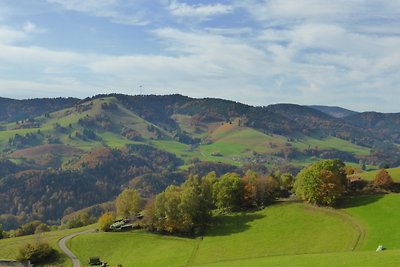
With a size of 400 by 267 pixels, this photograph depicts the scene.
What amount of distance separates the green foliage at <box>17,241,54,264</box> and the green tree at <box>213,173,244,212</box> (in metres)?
43.5

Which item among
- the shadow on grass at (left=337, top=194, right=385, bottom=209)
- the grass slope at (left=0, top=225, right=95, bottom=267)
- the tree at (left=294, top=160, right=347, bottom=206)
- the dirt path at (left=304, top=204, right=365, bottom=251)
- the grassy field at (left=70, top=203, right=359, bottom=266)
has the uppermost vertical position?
the tree at (left=294, top=160, right=347, bottom=206)

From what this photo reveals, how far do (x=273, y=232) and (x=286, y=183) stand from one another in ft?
102

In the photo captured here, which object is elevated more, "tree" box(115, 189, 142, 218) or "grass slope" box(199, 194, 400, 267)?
"grass slope" box(199, 194, 400, 267)

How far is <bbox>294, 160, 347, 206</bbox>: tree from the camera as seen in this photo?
104 metres

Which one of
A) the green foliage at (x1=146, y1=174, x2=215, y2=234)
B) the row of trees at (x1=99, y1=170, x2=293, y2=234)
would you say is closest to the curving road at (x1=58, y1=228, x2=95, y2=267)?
the row of trees at (x1=99, y1=170, x2=293, y2=234)

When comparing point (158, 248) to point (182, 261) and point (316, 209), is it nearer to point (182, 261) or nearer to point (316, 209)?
point (182, 261)

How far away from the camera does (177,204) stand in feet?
356

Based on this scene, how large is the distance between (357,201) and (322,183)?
8.99 m

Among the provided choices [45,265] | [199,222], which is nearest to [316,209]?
[199,222]

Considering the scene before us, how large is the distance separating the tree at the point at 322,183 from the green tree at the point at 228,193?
49.0 feet

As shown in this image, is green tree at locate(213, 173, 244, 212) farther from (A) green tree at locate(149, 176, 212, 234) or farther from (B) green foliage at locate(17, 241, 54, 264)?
(B) green foliage at locate(17, 241, 54, 264)

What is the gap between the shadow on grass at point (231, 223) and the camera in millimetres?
100750

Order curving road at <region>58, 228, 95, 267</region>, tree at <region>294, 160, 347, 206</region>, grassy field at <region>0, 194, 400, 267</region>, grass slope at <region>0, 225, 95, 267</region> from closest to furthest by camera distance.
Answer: grassy field at <region>0, 194, 400, 267</region>, curving road at <region>58, 228, 95, 267</region>, grass slope at <region>0, 225, 95, 267</region>, tree at <region>294, 160, 347, 206</region>

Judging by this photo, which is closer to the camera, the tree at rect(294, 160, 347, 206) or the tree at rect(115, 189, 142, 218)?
the tree at rect(294, 160, 347, 206)
